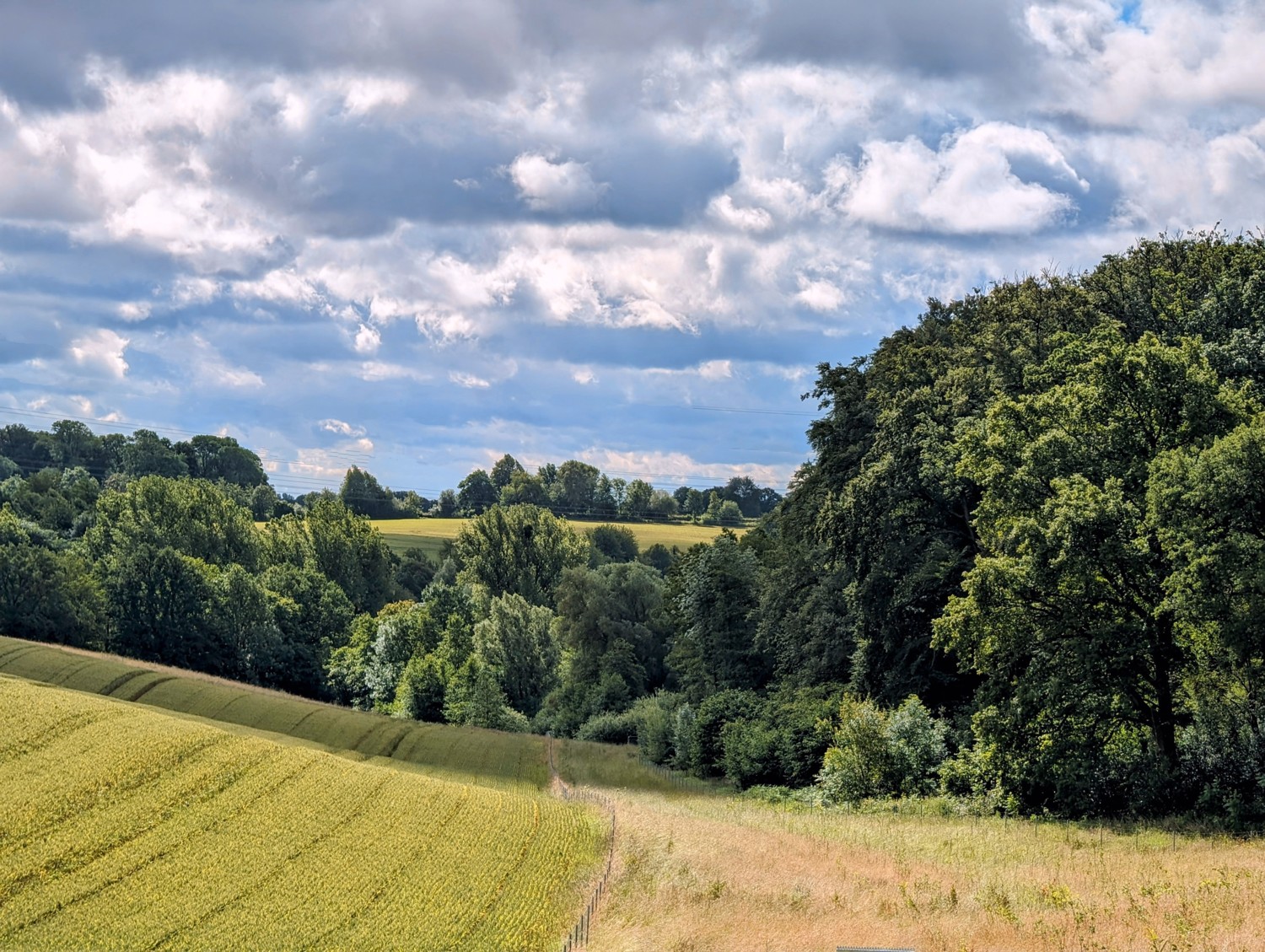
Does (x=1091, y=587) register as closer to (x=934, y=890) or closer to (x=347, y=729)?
(x=934, y=890)

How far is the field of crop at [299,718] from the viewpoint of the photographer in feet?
213

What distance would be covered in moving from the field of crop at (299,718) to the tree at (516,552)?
57.1m

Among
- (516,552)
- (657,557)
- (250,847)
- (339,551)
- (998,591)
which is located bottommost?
(250,847)

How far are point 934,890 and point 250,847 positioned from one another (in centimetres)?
2175

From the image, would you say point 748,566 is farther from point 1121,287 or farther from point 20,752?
point 20,752

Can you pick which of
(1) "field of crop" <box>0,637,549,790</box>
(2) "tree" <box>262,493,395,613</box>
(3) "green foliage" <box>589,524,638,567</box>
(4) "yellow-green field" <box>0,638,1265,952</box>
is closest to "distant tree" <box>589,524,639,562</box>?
(3) "green foliage" <box>589,524,638,567</box>

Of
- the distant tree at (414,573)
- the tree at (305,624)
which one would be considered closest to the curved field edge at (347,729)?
the tree at (305,624)

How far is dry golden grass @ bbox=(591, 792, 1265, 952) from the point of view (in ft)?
76.4

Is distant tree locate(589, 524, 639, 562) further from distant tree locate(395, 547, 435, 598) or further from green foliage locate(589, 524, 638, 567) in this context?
distant tree locate(395, 547, 435, 598)

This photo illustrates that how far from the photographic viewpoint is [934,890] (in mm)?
27562

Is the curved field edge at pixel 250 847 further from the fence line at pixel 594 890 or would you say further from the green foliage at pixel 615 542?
the green foliage at pixel 615 542

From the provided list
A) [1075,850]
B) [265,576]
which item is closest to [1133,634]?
[1075,850]

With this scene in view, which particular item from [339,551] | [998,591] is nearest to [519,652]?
[339,551]

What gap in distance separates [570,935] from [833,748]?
907 inches
